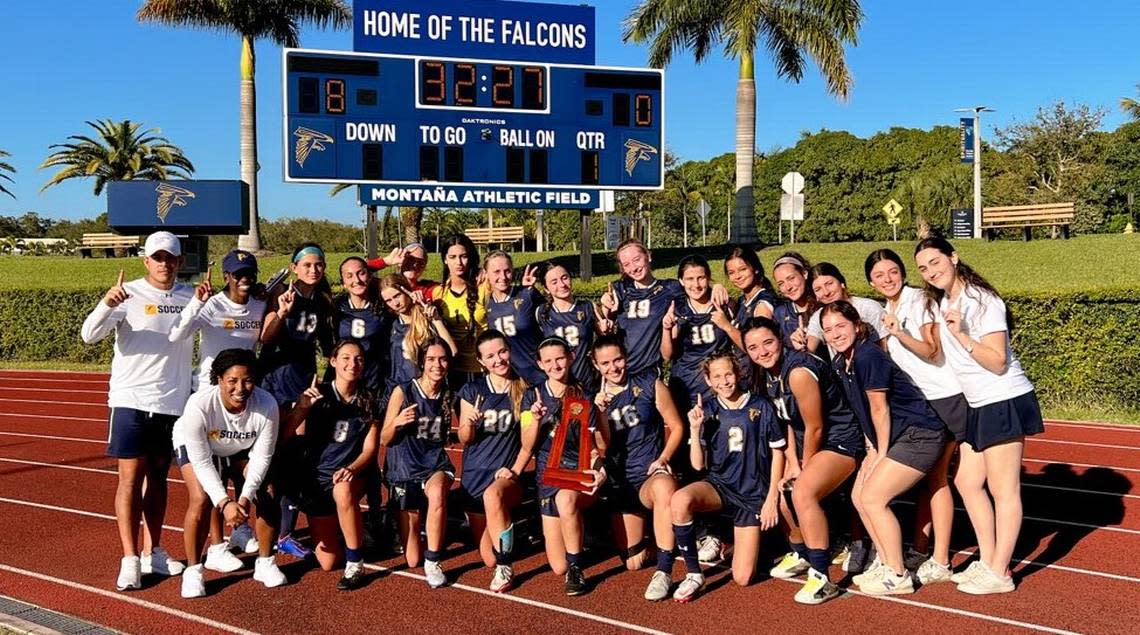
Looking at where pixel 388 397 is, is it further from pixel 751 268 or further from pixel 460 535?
pixel 751 268

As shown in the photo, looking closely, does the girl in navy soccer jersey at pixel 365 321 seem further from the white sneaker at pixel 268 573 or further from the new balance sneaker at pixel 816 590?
the new balance sneaker at pixel 816 590

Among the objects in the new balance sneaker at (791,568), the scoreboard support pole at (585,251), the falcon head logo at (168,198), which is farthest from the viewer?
the scoreboard support pole at (585,251)

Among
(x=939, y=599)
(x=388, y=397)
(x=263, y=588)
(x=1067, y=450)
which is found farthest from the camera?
(x=1067, y=450)

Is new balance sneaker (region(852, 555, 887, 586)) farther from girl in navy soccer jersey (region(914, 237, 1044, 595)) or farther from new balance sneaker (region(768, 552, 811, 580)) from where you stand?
girl in navy soccer jersey (region(914, 237, 1044, 595))

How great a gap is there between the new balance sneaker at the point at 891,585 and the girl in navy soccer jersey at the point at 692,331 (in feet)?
5.12

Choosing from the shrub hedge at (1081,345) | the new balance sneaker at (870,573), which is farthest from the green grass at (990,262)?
the new balance sneaker at (870,573)

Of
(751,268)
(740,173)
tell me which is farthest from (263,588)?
(740,173)

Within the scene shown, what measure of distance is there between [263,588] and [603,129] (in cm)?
1260

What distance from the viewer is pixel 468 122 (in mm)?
16391

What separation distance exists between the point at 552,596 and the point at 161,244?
289cm

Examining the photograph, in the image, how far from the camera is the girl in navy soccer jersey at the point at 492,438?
557cm

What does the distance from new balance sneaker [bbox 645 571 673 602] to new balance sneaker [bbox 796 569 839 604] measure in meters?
0.68

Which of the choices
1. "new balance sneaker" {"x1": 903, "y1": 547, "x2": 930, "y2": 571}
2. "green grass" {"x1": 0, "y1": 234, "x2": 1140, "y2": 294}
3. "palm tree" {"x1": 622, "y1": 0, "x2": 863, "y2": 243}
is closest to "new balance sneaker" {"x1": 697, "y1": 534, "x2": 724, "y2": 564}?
"new balance sneaker" {"x1": 903, "y1": 547, "x2": 930, "y2": 571}

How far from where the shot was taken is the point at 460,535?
21.3ft
